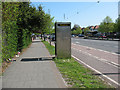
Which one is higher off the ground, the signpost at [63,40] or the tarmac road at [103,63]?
the signpost at [63,40]

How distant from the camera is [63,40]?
1082 centimetres

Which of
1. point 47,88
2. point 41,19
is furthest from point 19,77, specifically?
point 41,19

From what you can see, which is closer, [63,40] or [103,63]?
[103,63]

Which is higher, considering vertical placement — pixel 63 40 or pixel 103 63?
pixel 63 40

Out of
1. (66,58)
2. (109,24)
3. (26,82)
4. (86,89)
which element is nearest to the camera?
(86,89)

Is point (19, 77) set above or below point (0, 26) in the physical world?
below

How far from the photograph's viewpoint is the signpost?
35.3ft

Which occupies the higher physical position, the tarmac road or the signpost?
the signpost

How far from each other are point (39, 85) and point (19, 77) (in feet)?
4.38

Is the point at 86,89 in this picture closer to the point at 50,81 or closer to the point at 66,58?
the point at 50,81

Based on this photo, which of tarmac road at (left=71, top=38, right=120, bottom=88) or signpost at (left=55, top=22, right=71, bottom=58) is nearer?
tarmac road at (left=71, top=38, right=120, bottom=88)

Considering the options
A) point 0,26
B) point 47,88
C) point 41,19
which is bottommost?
point 47,88

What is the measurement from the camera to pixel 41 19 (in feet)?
63.0

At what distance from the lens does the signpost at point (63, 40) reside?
10.8m
